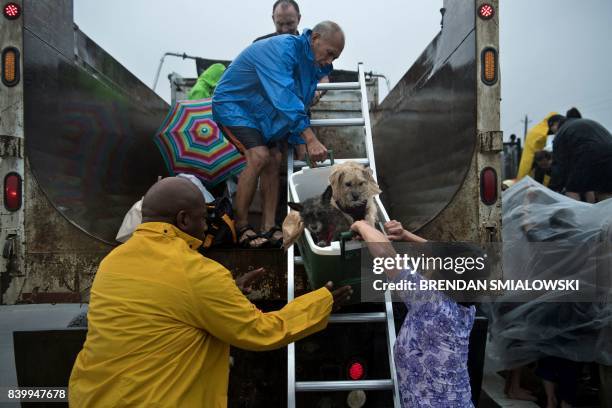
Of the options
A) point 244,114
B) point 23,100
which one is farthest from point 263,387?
point 23,100

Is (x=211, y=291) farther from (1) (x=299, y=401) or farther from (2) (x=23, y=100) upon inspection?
(2) (x=23, y=100)

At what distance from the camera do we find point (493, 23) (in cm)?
288

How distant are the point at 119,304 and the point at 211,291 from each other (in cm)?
29

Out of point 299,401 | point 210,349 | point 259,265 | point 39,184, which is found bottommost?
point 299,401

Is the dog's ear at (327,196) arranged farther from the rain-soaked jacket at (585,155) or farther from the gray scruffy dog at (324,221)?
the rain-soaked jacket at (585,155)

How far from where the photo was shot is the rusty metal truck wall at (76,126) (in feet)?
9.28

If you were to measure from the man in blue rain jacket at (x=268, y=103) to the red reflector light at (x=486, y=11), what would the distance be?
2.48 ft

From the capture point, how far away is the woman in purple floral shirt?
187cm

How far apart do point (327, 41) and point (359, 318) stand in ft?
4.92

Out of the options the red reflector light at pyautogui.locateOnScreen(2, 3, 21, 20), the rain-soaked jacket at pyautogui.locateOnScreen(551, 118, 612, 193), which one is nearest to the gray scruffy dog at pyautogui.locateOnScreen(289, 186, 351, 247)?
the red reflector light at pyautogui.locateOnScreen(2, 3, 21, 20)

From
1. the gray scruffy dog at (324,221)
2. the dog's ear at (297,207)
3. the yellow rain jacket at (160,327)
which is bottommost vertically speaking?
the yellow rain jacket at (160,327)

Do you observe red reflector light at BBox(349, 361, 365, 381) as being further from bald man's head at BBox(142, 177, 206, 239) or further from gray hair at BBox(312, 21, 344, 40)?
gray hair at BBox(312, 21, 344, 40)

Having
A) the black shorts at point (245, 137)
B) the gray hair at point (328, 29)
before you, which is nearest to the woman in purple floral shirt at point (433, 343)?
the black shorts at point (245, 137)

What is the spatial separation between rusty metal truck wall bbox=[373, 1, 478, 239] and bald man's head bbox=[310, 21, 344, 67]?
72 centimetres
